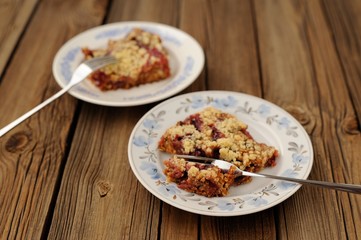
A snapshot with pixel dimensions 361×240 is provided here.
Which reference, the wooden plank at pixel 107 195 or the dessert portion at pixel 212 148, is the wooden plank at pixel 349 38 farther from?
the wooden plank at pixel 107 195

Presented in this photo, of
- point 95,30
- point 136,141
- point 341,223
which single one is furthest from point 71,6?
point 341,223

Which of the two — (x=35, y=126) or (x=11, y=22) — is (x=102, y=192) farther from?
(x=11, y=22)

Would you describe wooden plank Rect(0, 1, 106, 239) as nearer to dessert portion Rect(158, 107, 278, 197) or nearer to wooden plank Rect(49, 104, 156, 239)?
wooden plank Rect(49, 104, 156, 239)

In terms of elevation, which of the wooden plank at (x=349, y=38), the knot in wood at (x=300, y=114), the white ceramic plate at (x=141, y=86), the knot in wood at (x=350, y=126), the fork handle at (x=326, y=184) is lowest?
the wooden plank at (x=349, y=38)

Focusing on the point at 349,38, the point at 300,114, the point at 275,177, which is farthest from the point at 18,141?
the point at 349,38

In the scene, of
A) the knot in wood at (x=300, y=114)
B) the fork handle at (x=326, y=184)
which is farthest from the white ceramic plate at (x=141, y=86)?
the fork handle at (x=326, y=184)
